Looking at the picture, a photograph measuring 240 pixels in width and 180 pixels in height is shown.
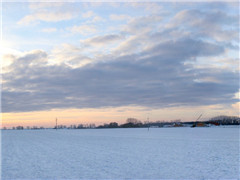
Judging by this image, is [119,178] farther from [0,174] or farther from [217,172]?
[0,174]

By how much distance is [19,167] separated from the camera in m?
16.2

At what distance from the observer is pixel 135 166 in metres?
15.9

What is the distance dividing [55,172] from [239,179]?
30.8 feet

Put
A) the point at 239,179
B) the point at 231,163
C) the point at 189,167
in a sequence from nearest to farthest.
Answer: the point at 239,179
the point at 189,167
the point at 231,163

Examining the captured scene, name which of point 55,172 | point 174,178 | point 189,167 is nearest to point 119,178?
point 174,178

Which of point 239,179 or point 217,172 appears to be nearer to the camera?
point 239,179

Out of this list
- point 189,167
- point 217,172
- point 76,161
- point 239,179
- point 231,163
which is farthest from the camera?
point 76,161

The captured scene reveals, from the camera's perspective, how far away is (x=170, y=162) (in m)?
17.2

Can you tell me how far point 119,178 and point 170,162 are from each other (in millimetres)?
5594

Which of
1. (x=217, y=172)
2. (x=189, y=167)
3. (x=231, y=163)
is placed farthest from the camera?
(x=231, y=163)

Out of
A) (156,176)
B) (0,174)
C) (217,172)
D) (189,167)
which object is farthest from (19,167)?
(217,172)

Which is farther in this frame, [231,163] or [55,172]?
[231,163]

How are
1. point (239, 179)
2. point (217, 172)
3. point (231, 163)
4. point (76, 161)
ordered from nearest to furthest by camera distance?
1. point (239, 179)
2. point (217, 172)
3. point (231, 163)
4. point (76, 161)

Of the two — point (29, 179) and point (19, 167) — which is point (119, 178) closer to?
point (29, 179)
